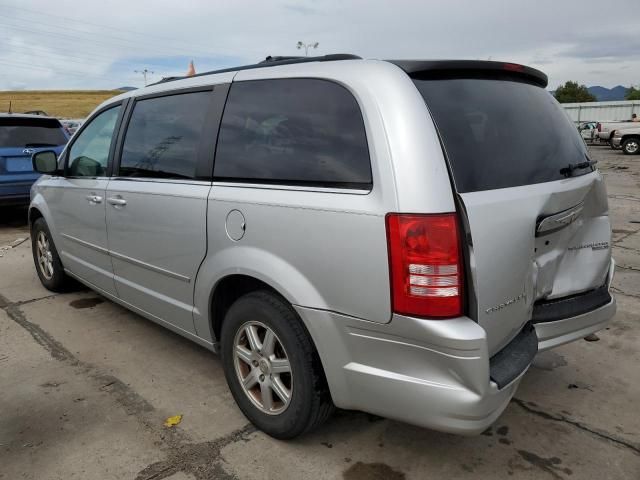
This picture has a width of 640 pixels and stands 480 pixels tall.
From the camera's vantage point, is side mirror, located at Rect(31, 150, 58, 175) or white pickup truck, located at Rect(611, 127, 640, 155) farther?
white pickup truck, located at Rect(611, 127, 640, 155)

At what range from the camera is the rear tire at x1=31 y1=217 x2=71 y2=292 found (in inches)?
190

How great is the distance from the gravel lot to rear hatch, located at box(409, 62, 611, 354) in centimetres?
71

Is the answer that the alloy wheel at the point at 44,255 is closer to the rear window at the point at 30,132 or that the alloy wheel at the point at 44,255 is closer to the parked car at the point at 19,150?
the parked car at the point at 19,150

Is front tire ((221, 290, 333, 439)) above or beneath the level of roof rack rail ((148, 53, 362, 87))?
beneath

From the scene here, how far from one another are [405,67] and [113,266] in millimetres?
2509

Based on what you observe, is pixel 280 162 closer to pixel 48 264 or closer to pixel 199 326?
pixel 199 326

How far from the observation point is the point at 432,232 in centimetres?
198

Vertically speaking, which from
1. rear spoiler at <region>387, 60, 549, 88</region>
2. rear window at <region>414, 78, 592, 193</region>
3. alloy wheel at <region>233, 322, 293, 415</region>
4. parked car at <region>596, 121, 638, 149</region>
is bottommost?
alloy wheel at <region>233, 322, 293, 415</region>

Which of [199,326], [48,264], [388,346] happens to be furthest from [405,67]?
[48,264]

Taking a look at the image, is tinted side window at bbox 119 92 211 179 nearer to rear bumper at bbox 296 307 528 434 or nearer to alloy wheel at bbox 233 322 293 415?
alloy wheel at bbox 233 322 293 415

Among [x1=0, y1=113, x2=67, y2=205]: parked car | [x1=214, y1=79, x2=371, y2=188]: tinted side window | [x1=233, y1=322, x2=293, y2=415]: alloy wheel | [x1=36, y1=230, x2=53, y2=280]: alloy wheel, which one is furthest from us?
[x1=0, y1=113, x2=67, y2=205]: parked car

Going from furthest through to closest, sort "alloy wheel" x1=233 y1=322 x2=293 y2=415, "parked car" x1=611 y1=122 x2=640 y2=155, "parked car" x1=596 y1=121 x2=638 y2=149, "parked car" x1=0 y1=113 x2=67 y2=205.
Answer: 1. "parked car" x1=596 y1=121 x2=638 y2=149
2. "parked car" x1=611 y1=122 x2=640 y2=155
3. "parked car" x1=0 y1=113 x2=67 y2=205
4. "alloy wheel" x1=233 y1=322 x2=293 y2=415

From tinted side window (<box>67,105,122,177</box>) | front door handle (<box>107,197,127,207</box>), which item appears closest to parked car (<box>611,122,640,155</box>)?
tinted side window (<box>67,105,122,177</box>)

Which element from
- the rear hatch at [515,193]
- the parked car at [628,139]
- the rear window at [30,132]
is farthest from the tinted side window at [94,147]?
the parked car at [628,139]
